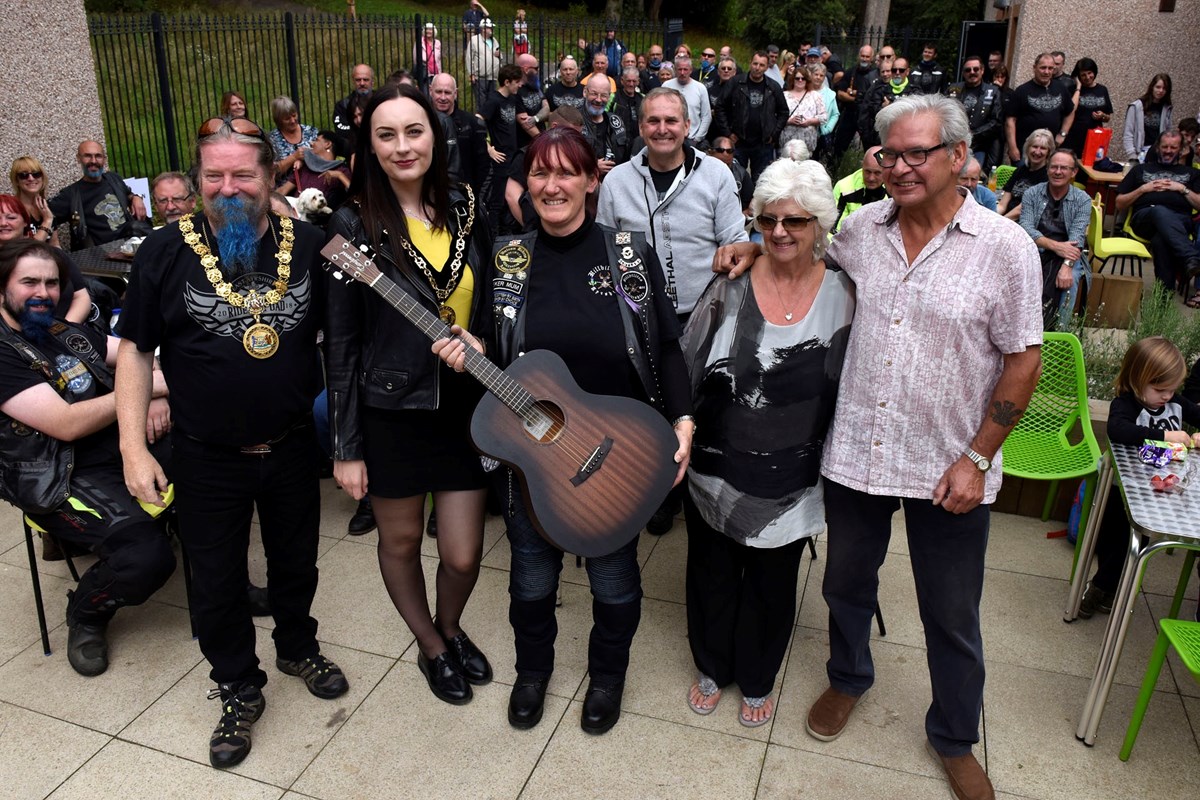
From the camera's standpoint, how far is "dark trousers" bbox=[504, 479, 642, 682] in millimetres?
2750

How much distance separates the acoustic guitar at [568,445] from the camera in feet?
8.00

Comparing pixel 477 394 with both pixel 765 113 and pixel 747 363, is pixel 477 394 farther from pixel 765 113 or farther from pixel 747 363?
pixel 765 113

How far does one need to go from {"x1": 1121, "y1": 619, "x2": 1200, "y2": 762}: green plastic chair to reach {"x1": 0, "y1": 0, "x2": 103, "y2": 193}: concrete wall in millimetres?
7750

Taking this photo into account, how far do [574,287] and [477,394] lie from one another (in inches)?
18.6

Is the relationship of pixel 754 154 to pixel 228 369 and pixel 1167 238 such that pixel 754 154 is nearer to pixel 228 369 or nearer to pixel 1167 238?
pixel 1167 238

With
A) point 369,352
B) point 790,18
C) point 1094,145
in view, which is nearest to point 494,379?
point 369,352

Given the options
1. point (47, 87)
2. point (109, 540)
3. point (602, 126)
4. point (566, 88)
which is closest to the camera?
point (109, 540)

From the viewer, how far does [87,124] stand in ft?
24.3

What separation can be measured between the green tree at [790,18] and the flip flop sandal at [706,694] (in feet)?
94.3

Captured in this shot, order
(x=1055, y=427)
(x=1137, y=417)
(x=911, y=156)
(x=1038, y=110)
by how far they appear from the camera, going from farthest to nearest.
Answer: (x=1038, y=110) → (x=1055, y=427) → (x=1137, y=417) → (x=911, y=156)

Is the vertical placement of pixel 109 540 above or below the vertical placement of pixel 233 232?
below

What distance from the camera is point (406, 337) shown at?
2.55m

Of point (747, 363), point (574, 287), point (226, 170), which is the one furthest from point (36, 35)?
point (747, 363)

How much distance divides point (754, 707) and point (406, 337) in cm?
166
